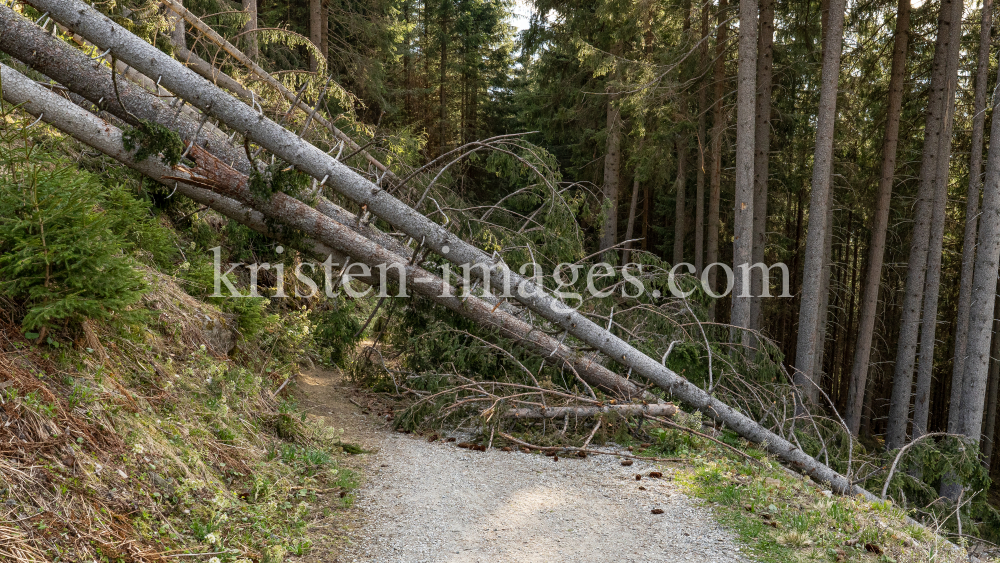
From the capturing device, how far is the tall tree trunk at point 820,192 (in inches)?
392

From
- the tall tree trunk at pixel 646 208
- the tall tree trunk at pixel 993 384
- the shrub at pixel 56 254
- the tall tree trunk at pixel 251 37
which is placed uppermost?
the tall tree trunk at pixel 251 37

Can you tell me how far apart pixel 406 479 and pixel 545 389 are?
6.15 feet

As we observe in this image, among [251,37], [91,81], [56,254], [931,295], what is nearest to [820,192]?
[931,295]

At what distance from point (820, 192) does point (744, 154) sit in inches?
59.2

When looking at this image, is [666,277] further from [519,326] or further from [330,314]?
[330,314]

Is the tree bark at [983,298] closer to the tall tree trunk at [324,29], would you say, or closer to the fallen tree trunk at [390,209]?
the fallen tree trunk at [390,209]

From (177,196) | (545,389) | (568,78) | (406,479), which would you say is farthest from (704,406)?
(568,78)

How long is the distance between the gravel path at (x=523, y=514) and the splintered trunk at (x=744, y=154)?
5728 millimetres

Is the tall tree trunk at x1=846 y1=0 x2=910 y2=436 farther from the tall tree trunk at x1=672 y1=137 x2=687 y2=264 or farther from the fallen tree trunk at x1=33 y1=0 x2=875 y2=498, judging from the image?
the fallen tree trunk at x1=33 y1=0 x2=875 y2=498

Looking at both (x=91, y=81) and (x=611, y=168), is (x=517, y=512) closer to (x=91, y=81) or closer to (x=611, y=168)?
(x=91, y=81)

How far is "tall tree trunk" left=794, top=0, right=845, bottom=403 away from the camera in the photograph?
9953 mm

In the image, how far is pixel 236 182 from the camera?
18.6 feet

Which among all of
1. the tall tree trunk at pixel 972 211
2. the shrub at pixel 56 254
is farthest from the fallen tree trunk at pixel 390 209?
A: the tall tree trunk at pixel 972 211

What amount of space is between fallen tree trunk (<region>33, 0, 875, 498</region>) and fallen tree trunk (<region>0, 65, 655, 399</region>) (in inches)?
13.0
